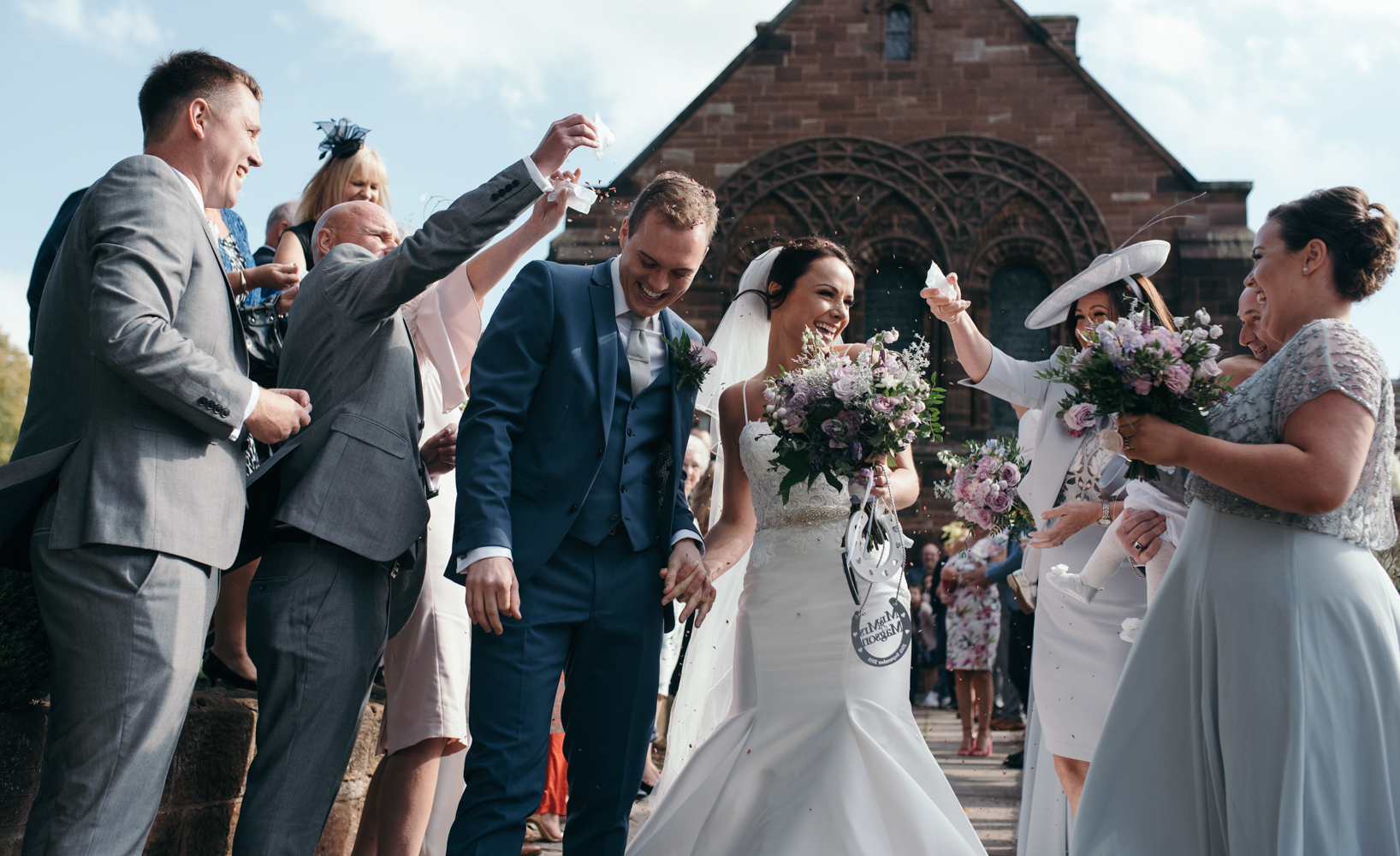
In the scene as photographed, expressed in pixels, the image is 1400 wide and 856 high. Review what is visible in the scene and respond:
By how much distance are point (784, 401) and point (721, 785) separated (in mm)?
1285

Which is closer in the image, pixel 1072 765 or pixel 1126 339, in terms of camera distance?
pixel 1126 339

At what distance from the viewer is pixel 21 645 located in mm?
3090

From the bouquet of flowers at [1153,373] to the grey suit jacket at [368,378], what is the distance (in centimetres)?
171

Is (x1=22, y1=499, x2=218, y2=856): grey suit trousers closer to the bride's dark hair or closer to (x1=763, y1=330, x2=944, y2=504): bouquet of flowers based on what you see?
(x1=763, y1=330, x2=944, y2=504): bouquet of flowers

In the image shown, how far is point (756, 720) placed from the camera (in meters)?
3.63

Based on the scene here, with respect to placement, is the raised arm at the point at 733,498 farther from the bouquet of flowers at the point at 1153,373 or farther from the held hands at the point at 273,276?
the held hands at the point at 273,276

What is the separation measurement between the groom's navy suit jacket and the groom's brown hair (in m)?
0.28

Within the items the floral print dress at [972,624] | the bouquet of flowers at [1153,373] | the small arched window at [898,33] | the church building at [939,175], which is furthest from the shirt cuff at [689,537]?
the small arched window at [898,33]

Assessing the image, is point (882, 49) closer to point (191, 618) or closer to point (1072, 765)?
point (1072, 765)

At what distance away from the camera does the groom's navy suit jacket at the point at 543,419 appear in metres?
3.00

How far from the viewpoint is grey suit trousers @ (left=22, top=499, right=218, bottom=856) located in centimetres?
254

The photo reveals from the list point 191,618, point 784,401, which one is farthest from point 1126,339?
point 191,618

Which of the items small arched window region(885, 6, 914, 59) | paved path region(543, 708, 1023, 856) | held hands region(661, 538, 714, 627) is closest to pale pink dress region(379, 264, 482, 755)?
paved path region(543, 708, 1023, 856)

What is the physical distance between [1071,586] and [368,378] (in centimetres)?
279
